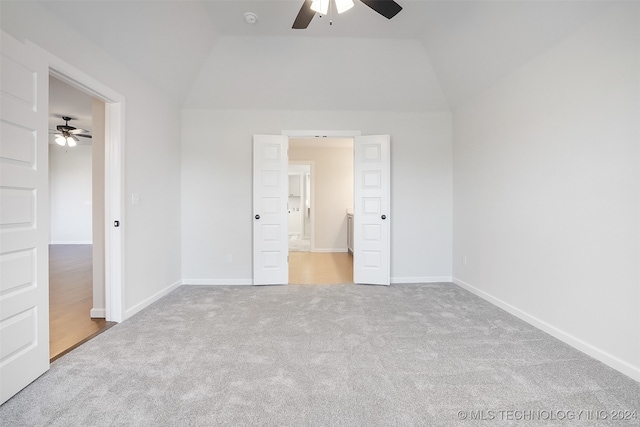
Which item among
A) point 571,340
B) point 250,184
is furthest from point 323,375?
point 250,184

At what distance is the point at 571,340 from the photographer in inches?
80.7

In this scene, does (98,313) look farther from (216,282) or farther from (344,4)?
(344,4)

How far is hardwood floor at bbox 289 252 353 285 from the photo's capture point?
153 inches

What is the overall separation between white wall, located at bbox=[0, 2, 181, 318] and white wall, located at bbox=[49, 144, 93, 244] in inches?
232

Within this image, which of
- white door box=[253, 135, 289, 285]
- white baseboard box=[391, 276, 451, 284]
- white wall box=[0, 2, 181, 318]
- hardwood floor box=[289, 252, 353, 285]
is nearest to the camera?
white wall box=[0, 2, 181, 318]

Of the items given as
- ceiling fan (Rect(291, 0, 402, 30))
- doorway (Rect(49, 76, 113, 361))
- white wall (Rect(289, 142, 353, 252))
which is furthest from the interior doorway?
ceiling fan (Rect(291, 0, 402, 30))

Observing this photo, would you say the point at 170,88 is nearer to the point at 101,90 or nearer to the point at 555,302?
the point at 101,90

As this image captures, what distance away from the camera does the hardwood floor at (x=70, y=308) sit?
213 cm

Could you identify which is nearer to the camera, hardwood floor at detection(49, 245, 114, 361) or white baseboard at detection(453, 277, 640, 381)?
white baseboard at detection(453, 277, 640, 381)

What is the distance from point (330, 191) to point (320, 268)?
226 centimetres

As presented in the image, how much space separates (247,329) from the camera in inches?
91.6

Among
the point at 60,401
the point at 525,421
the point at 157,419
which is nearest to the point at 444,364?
the point at 525,421

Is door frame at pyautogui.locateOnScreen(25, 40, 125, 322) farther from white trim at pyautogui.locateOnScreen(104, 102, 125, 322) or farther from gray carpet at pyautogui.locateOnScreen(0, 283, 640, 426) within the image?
gray carpet at pyautogui.locateOnScreen(0, 283, 640, 426)

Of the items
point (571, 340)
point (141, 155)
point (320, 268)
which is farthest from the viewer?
point (320, 268)
